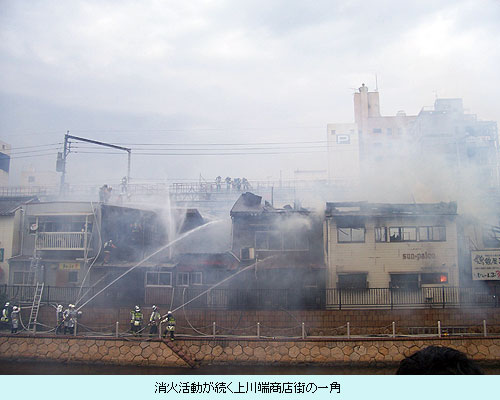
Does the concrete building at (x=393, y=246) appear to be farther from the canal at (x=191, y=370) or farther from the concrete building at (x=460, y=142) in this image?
the concrete building at (x=460, y=142)

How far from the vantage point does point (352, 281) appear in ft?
61.8

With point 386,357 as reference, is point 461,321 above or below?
above

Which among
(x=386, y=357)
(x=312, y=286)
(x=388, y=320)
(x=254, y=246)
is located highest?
(x=254, y=246)

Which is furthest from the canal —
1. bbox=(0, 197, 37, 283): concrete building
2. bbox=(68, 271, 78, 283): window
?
bbox=(0, 197, 37, 283): concrete building

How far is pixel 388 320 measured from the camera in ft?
53.1

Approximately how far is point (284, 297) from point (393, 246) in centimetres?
538

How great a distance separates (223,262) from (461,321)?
A: 9708mm

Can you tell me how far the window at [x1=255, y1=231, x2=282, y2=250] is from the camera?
19.9 metres

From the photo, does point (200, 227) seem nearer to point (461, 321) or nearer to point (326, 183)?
point (326, 183)

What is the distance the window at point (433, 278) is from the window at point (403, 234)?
1603 millimetres

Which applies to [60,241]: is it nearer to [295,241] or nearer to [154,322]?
[154,322]

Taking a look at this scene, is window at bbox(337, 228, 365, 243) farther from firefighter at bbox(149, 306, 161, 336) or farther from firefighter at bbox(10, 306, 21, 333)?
firefighter at bbox(10, 306, 21, 333)

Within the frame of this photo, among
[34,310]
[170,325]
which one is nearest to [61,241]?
[34,310]

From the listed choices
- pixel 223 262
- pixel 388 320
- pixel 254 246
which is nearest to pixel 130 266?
pixel 223 262
